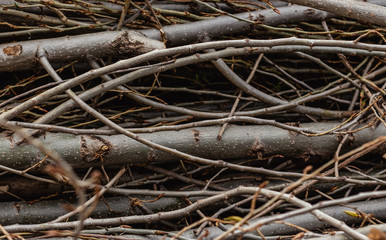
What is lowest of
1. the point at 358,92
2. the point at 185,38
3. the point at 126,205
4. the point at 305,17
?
the point at 126,205

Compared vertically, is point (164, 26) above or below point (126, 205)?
above

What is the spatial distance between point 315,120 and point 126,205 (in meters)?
0.74

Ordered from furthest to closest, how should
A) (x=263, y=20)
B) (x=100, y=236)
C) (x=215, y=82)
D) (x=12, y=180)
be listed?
1. (x=215, y=82)
2. (x=263, y=20)
3. (x=12, y=180)
4. (x=100, y=236)

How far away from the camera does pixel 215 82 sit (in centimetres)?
157

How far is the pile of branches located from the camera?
1.18 meters

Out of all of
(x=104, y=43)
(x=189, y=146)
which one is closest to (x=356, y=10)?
(x=189, y=146)

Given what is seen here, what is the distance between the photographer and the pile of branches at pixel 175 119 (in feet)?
3.89

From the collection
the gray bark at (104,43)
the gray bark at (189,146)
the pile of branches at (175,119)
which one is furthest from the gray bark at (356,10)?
the gray bark at (189,146)

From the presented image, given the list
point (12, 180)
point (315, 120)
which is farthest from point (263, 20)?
point (12, 180)

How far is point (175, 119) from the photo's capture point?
144 centimetres

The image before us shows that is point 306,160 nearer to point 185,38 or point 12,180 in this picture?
point 185,38

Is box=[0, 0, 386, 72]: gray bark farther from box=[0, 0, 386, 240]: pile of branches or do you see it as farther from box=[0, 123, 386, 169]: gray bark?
box=[0, 123, 386, 169]: gray bark

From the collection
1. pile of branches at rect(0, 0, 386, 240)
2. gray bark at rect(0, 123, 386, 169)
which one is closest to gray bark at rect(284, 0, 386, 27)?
pile of branches at rect(0, 0, 386, 240)

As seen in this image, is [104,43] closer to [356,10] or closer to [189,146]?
[189,146]
